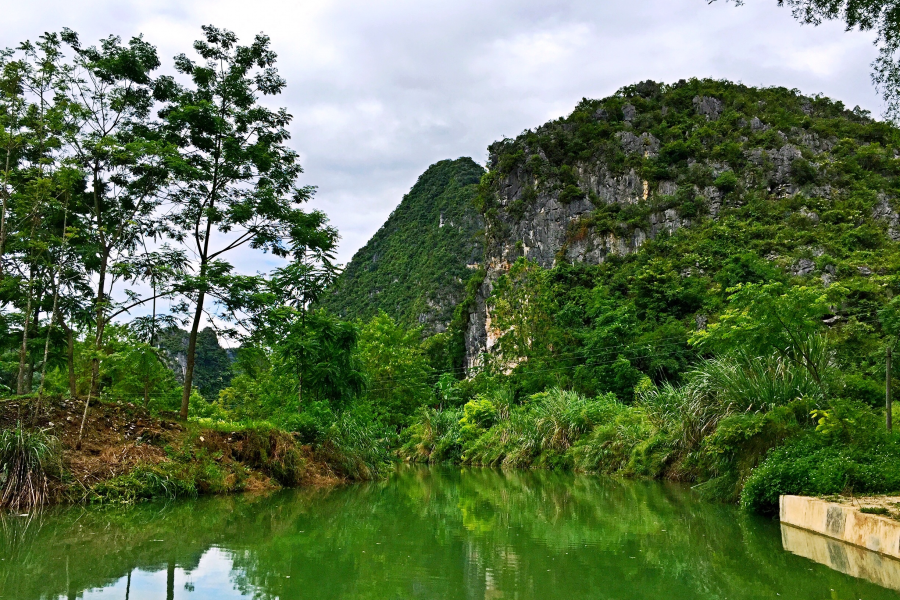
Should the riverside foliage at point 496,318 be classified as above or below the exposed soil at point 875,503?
above

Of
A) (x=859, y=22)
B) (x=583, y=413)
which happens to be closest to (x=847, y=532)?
(x=859, y=22)

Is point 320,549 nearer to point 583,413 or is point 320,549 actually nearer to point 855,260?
point 583,413

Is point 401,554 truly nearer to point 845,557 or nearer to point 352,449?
point 845,557

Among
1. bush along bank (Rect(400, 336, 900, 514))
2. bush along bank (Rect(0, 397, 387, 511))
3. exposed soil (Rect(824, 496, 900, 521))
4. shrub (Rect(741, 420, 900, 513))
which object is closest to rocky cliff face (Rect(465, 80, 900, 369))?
bush along bank (Rect(400, 336, 900, 514))

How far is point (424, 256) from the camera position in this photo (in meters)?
99.6

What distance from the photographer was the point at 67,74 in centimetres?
1351

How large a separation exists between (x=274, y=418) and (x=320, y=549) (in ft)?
29.2

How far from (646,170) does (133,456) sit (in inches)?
1963

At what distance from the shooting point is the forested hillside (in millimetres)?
86125

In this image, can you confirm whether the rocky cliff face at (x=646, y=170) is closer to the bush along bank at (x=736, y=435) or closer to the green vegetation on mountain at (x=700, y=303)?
the green vegetation on mountain at (x=700, y=303)

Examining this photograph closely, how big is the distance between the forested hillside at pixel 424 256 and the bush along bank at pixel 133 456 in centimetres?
6056

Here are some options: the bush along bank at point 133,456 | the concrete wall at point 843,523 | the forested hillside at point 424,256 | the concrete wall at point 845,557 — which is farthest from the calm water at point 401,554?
the forested hillside at point 424,256

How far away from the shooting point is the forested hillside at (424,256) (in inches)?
3391

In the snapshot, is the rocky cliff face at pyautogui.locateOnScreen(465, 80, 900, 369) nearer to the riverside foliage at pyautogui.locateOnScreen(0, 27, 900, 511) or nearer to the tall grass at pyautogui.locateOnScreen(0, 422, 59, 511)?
the riverside foliage at pyautogui.locateOnScreen(0, 27, 900, 511)
